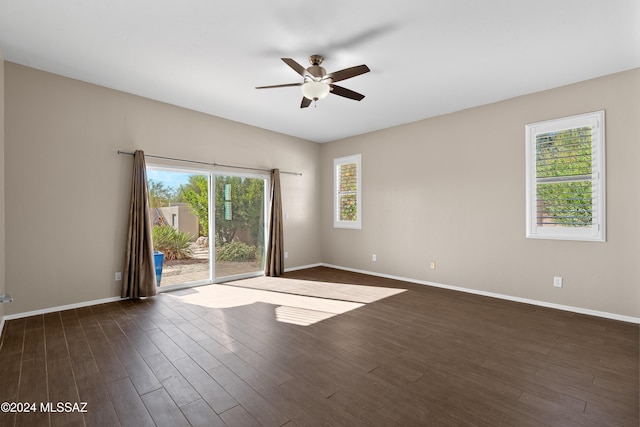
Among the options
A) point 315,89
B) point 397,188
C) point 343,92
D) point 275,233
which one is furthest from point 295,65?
point 275,233

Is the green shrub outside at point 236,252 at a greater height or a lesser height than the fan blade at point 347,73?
lesser

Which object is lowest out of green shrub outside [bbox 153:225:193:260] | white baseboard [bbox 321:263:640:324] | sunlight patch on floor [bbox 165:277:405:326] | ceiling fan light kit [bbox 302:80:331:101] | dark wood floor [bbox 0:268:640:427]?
dark wood floor [bbox 0:268:640:427]

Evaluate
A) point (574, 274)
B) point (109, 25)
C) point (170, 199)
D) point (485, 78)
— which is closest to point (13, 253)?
point (170, 199)

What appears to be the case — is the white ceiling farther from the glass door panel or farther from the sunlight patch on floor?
the sunlight patch on floor

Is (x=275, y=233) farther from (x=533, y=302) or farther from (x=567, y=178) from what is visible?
(x=567, y=178)

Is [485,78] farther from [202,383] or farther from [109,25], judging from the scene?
[202,383]

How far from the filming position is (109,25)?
2.69 meters

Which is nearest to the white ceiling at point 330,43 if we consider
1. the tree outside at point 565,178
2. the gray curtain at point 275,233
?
the tree outside at point 565,178

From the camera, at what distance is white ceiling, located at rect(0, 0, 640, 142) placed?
2471 millimetres

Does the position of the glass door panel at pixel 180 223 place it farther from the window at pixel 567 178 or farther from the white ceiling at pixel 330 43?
the window at pixel 567 178

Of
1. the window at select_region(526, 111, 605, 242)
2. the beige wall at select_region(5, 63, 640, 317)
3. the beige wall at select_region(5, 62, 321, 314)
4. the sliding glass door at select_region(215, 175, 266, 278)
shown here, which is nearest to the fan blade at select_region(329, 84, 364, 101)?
the beige wall at select_region(5, 63, 640, 317)

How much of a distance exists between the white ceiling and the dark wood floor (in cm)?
290

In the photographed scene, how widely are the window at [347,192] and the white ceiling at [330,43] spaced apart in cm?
217

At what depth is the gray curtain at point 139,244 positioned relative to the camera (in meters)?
4.17
